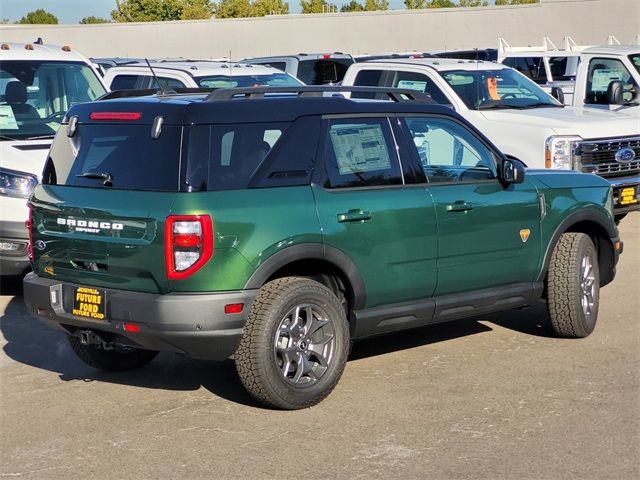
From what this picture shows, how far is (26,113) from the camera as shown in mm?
10664

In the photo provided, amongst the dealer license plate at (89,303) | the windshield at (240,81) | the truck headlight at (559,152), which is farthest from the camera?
the windshield at (240,81)

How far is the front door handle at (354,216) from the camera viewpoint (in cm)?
650

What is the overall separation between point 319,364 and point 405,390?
64 cm

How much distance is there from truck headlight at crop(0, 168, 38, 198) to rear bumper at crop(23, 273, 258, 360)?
3.32 metres

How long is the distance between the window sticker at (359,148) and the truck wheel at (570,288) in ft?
5.64

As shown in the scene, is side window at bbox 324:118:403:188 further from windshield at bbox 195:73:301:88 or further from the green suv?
windshield at bbox 195:73:301:88

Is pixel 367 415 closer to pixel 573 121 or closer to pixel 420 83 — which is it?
pixel 573 121

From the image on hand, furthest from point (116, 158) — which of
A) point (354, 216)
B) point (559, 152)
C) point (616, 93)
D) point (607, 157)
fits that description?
point (616, 93)

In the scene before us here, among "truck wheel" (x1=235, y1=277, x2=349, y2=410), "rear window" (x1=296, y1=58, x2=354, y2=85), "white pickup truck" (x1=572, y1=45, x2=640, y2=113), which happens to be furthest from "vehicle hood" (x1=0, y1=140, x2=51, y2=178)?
"rear window" (x1=296, y1=58, x2=354, y2=85)

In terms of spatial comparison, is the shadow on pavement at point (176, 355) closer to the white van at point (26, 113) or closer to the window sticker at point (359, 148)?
the white van at point (26, 113)

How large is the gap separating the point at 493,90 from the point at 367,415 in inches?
307

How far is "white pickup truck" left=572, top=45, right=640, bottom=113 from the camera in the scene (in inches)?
570

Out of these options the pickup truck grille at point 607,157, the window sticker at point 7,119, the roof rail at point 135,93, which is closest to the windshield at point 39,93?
the window sticker at point 7,119

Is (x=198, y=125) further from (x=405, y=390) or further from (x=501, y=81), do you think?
(x=501, y=81)
